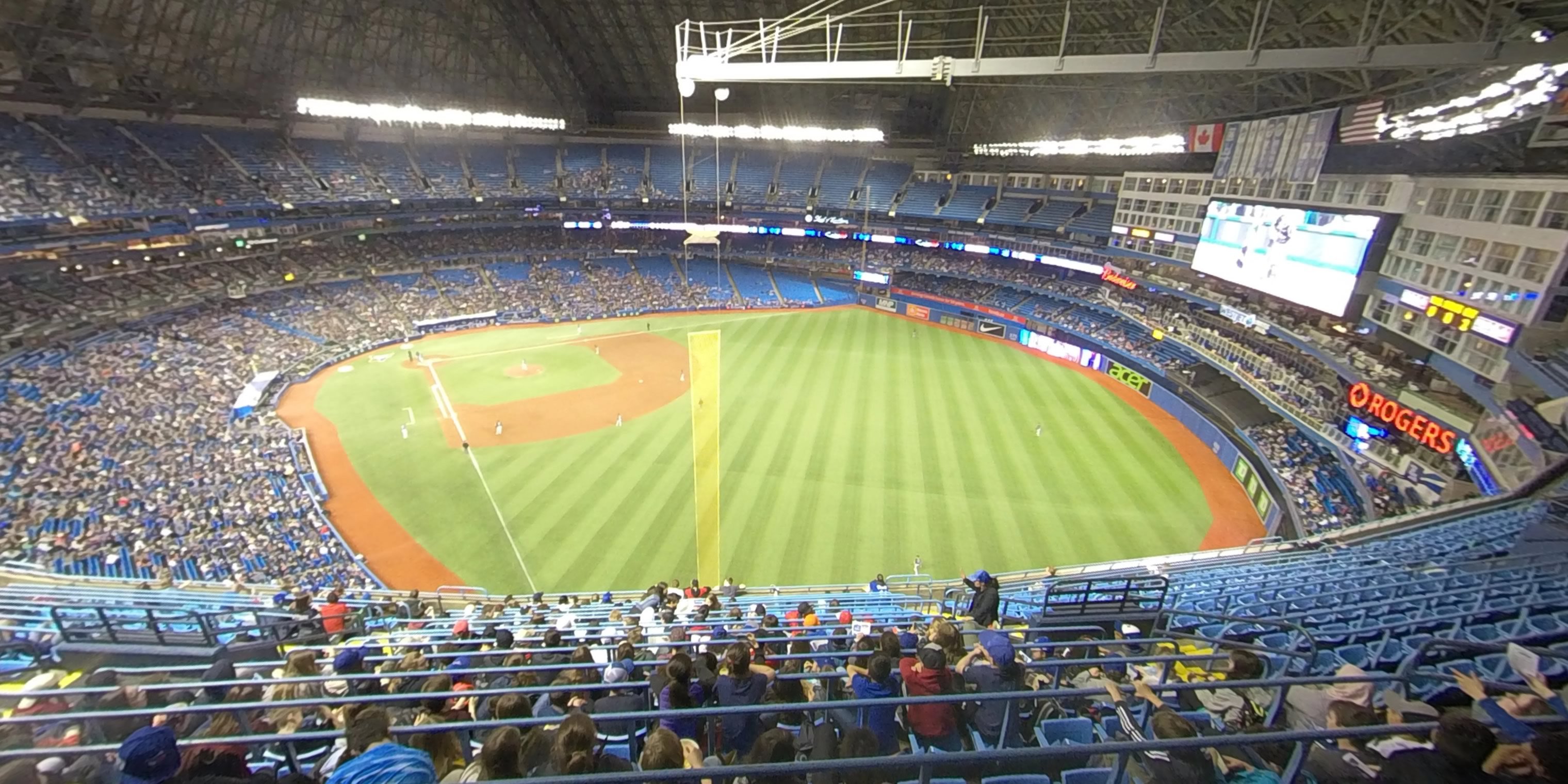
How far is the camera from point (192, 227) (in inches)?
1439

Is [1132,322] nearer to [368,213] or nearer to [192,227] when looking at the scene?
[368,213]

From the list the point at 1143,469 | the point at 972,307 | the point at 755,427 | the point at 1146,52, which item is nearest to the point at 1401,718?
the point at 1143,469

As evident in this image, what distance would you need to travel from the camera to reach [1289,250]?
2528cm

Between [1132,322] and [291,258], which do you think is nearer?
[1132,322]

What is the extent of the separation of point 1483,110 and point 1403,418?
29.4 ft

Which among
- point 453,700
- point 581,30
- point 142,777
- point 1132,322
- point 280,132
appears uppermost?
point 581,30

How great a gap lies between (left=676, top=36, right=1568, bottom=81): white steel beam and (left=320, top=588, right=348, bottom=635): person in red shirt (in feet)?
42.6

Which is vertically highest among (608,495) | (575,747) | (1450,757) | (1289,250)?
(1289,250)

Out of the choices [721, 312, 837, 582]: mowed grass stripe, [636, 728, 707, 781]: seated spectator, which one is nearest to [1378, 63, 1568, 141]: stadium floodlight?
[721, 312, 837, 582]: mowed grass stripe

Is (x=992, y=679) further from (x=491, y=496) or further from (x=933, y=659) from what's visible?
(x=491, y=496)

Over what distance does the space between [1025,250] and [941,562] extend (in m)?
31.5

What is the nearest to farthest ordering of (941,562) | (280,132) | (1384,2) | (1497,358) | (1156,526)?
1. (1384,2)
2. (1497,358)
3. (941,562)
4. (1156,526)
5. (280,132)

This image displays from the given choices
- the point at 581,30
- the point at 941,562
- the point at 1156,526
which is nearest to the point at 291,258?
the point at 581,30

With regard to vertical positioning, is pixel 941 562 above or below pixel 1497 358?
below
